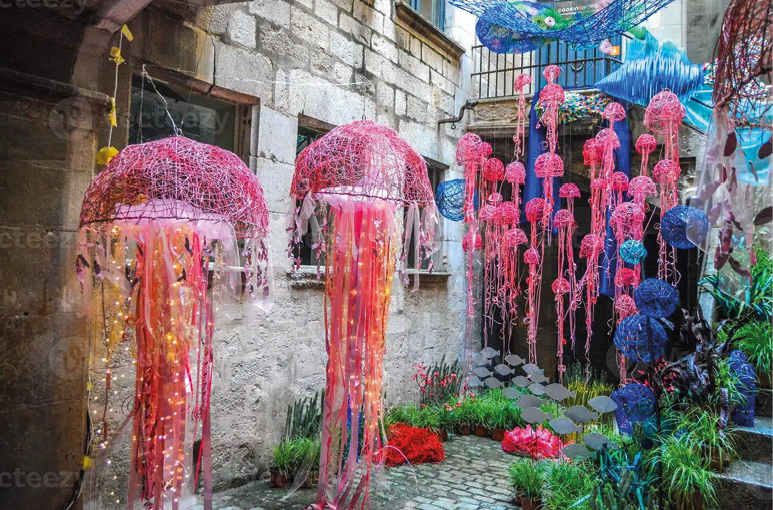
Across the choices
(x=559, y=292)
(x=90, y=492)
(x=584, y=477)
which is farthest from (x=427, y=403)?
(x=90, y=492)

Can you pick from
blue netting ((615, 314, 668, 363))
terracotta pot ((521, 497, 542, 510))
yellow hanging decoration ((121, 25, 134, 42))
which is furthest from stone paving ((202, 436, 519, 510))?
yellow hanging decoration ((121, 25, 134, 42))

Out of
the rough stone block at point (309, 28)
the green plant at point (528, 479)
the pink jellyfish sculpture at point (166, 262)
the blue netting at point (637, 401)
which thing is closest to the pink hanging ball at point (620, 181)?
the blue netting at point (637, 401)

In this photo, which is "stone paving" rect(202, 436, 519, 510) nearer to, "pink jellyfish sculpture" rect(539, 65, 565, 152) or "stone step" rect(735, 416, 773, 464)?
"stone step" rect(735, 416, 773, 464)

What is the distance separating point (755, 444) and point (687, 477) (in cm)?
71

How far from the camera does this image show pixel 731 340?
13.1 feet

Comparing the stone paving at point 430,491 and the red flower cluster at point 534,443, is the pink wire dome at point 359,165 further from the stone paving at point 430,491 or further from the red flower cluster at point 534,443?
the red flower cluster at point 534,443

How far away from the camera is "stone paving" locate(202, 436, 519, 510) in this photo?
3.90 meters

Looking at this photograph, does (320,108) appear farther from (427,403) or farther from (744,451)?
(744,451)

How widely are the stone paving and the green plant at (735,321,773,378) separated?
2.02m

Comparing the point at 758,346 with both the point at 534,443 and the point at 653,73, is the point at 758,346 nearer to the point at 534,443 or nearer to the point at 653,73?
the point at 534,443

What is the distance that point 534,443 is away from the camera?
15.3ft

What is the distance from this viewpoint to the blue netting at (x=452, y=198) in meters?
5.61

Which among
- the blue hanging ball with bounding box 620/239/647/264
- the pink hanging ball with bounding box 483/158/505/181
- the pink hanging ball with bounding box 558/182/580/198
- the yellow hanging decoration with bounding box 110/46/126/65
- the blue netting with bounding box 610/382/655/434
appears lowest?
the blue netting with bounding box 610/382/655/434

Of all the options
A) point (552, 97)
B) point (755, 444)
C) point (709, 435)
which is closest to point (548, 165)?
point (552, 97)
